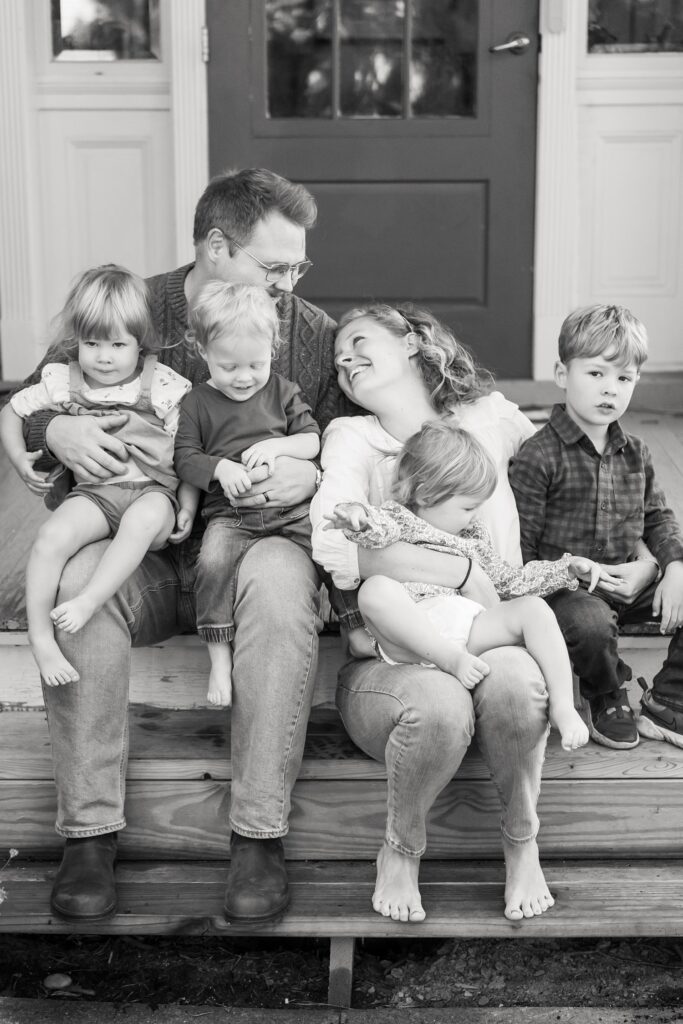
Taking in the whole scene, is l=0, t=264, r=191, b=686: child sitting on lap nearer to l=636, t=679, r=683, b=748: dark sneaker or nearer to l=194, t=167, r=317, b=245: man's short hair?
l=194, t=167, r=317, b=245: man's short hair

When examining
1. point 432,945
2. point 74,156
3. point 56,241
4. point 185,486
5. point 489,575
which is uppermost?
point 74,156

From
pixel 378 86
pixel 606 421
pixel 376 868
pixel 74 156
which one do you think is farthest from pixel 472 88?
pixel 376 868

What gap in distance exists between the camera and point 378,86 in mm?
3998

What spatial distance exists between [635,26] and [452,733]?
3.07 m

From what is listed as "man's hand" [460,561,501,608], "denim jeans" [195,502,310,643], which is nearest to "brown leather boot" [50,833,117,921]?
"denim jeans" [195,502,310,643]

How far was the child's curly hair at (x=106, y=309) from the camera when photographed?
2.04 m

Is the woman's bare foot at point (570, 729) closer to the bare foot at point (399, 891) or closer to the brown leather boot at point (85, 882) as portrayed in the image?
the bare foot at point (399, 891)

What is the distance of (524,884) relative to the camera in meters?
1.91

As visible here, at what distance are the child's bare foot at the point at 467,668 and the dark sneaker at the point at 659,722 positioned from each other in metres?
0.45

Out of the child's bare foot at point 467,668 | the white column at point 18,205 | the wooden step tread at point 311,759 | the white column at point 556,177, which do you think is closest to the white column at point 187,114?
the white column at point 18,205

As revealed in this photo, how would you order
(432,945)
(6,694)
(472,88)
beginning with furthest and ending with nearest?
1. (472,88)
2. (6,694)
3. (432,945)

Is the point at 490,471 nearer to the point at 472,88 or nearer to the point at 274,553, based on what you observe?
the point at 274,553

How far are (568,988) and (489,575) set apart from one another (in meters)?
0.66

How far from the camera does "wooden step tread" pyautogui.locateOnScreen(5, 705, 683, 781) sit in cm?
208
